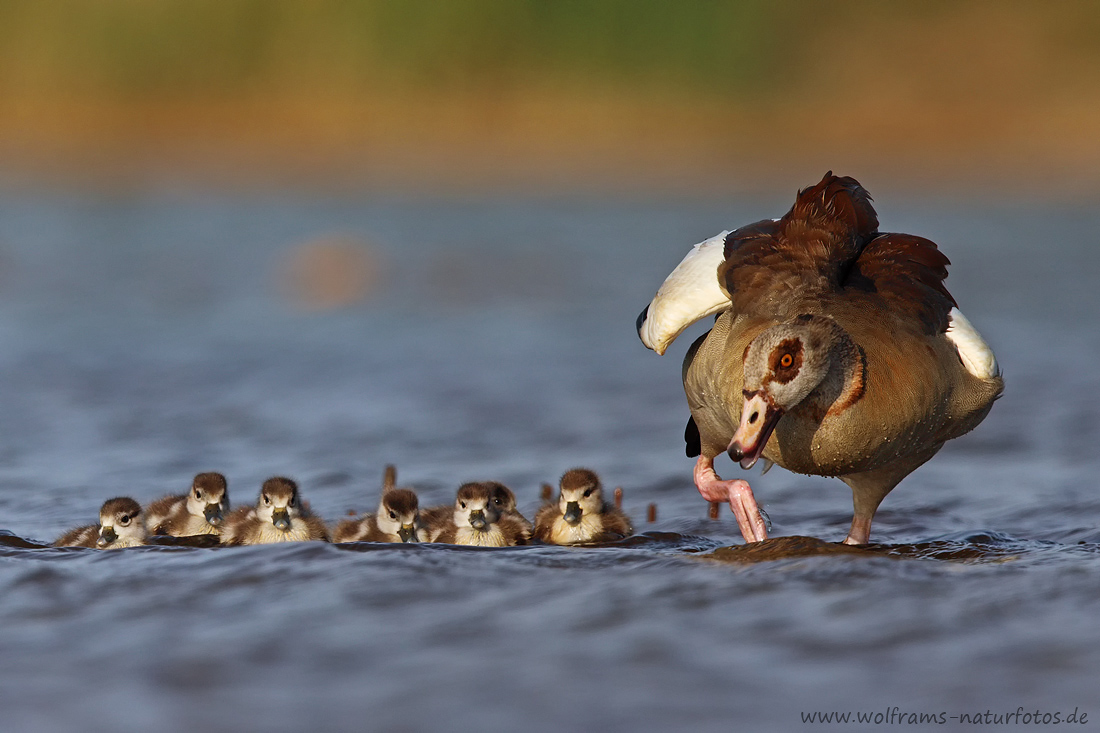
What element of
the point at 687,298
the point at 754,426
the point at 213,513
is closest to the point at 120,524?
the point at 213,513

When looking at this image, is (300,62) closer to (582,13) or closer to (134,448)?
(582,13)

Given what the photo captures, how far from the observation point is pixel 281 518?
6.77 metres

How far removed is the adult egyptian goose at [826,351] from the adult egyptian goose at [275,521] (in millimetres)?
1782

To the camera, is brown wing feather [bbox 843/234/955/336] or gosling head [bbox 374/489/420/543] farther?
gosling head [bbox 374/489/420/543]

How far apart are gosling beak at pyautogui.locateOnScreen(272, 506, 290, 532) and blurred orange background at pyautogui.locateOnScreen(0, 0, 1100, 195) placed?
17.8 meters

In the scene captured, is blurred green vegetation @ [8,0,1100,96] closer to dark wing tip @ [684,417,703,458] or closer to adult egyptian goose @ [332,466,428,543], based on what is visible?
dark wing tip @ [684,417,703,458]

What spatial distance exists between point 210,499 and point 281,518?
454mm

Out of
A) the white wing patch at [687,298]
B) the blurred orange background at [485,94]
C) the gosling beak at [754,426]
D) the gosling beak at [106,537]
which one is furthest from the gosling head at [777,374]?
the blurred orange background at [485,94]

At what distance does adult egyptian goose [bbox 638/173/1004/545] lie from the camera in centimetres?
574

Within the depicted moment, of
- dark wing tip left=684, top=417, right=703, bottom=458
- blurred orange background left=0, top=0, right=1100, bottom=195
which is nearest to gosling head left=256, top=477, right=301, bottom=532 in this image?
dark wing tip left=684, top=417, right=703, bottom=458

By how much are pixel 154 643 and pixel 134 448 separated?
4652 millimetres

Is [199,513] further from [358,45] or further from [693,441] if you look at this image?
[358,45]

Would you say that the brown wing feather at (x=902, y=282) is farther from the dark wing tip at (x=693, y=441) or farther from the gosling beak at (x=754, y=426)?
the dark wing tip at (x=693, y=441)

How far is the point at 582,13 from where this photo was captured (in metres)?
25.0
